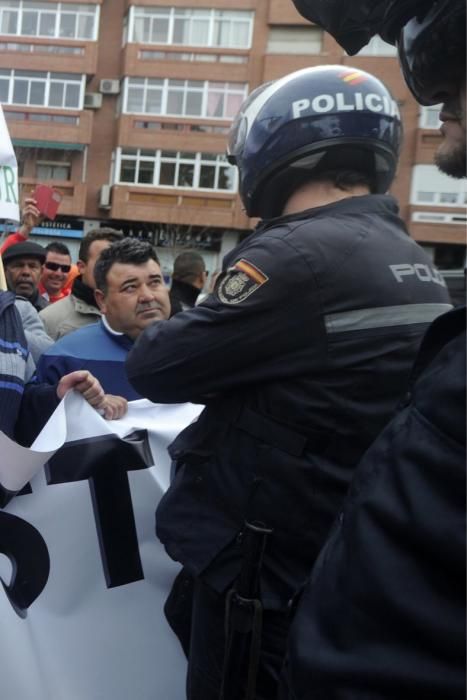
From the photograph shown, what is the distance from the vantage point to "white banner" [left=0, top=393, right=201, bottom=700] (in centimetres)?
200

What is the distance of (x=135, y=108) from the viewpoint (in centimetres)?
3005

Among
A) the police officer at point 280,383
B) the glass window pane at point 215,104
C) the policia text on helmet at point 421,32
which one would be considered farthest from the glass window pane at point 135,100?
the policia text on helmet at point 421,32

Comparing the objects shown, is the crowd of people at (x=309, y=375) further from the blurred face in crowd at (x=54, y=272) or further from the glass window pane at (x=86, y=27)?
the glass window pane at (x=86, y=27)

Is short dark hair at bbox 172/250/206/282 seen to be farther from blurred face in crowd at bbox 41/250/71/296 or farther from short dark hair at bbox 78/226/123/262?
blurred face in crowd at bbox 41/250/71/296

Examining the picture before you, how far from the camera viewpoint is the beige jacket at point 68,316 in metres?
4.05

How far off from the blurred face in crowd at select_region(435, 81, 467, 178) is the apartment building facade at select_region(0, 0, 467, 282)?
28234 millimetres

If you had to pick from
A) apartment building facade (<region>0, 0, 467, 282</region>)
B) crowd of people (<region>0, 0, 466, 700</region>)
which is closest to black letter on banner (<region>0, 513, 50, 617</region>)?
crowd of people (<region>0, 0, 466, 700</region>)

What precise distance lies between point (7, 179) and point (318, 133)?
2.01 m

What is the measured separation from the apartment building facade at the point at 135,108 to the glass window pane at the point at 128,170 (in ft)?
0.14

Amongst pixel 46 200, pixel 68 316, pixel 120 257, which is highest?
pixel 120 257

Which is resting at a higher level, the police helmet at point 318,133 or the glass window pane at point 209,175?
the police helmet at point 318,133

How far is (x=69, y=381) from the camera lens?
2.19m

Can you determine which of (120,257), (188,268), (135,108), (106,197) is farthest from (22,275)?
(135,108)

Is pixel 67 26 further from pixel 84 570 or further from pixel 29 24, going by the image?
pixel 84 570
